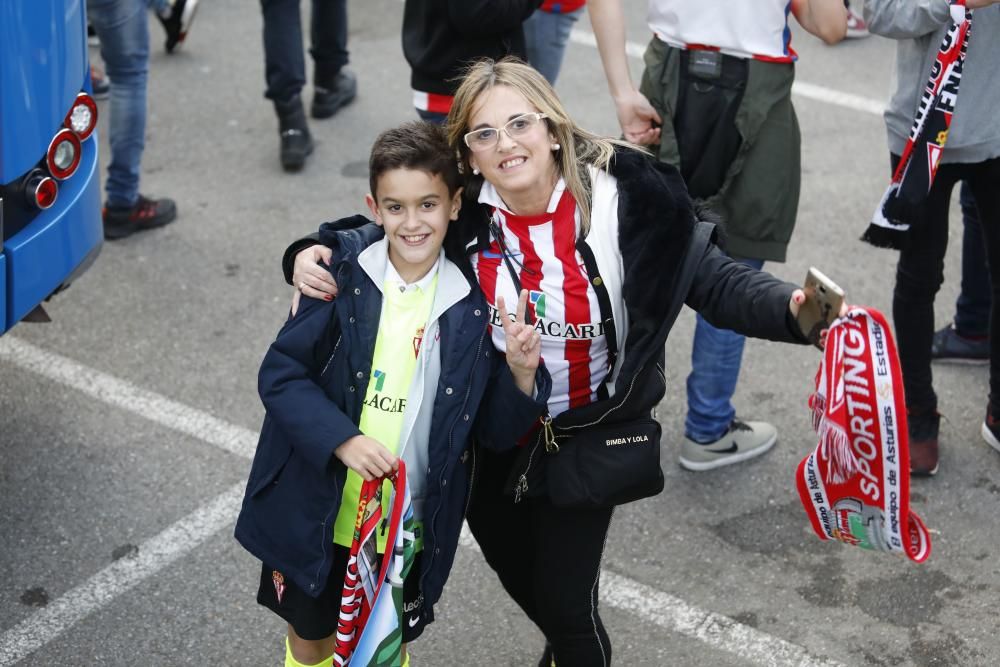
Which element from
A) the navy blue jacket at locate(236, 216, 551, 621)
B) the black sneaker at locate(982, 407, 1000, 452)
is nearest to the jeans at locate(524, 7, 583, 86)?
the black sneaker at locate(982, 407, 1000, 452)

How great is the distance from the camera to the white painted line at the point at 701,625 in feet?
11.4

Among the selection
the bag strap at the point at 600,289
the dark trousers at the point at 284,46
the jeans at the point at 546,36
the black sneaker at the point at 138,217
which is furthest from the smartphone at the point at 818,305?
the dark trousers at the point at 284,46

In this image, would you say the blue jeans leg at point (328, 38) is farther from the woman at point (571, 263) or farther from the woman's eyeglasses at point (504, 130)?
the woman's eyeglasses at point (504, 130)

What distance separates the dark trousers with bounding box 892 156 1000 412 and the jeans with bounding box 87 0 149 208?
10.9 feet

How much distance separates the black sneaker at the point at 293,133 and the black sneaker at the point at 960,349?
3163 mm

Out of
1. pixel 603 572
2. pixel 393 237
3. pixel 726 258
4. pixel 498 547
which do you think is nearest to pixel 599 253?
pixel 726 258

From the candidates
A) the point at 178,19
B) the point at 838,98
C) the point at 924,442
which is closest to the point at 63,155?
the point at 924,442

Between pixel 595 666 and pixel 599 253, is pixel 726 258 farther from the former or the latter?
pixel 595 666

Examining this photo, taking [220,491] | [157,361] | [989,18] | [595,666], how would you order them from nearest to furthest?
[595,666] → [989,18] → [220,491] → [157,361]

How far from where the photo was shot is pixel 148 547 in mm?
3883

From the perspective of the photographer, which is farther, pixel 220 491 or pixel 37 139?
pixel 220 491

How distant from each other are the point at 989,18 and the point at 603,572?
1.93m

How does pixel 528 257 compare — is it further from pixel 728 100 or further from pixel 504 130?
pixel 728 100

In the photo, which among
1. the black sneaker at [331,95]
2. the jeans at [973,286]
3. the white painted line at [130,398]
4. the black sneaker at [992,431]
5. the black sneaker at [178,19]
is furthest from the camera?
the black sneaker at [178,19]
